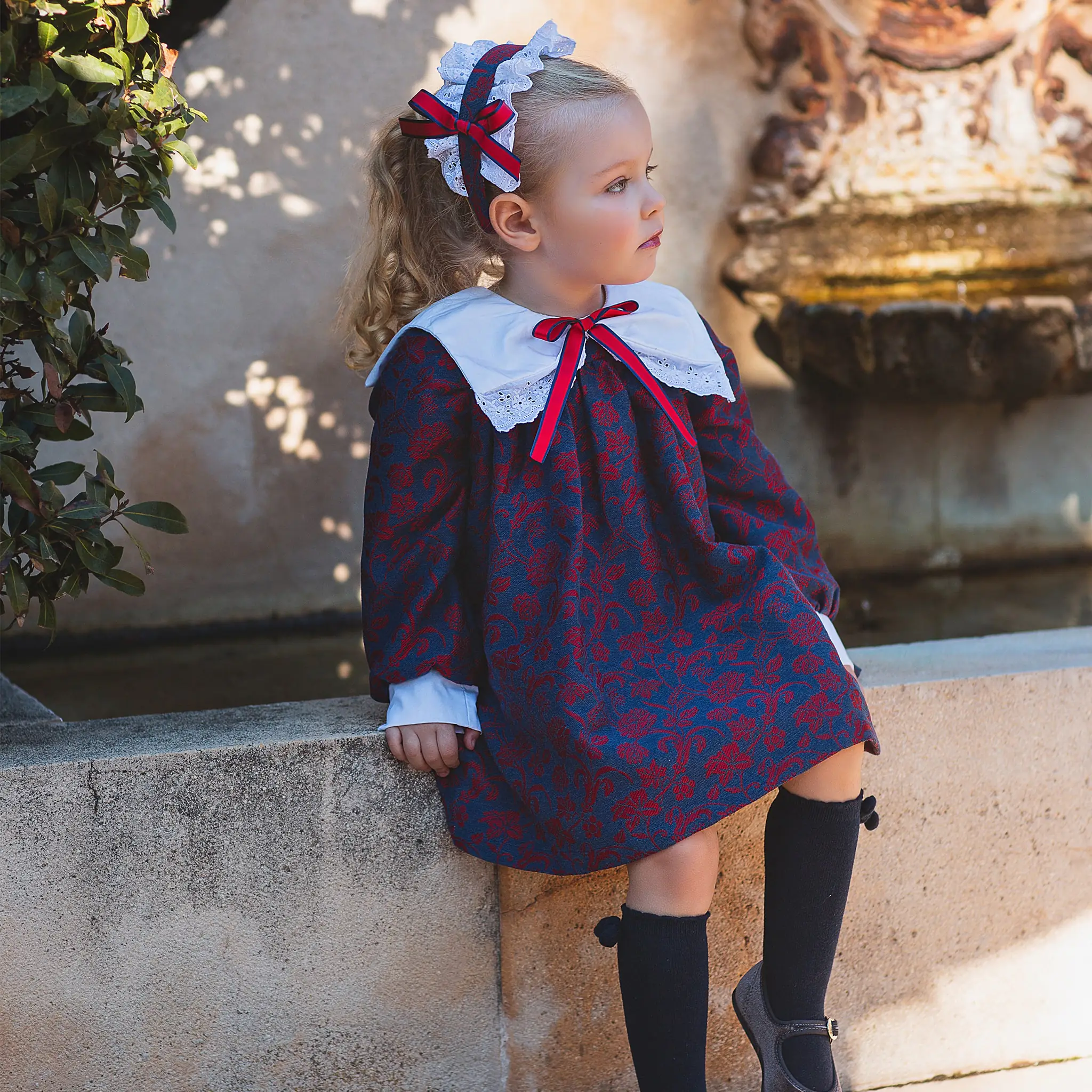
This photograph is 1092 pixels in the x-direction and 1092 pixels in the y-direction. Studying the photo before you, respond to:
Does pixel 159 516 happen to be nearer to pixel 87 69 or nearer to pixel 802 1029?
pixel 87 69

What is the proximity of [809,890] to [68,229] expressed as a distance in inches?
42.8

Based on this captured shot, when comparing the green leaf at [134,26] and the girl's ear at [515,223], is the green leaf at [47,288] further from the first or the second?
the girl's ear at [515,223]

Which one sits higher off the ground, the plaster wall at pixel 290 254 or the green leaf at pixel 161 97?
the green leaf at pixel 161 97

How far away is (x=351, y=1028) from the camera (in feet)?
4.98

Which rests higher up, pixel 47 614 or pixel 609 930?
pixel 47 614

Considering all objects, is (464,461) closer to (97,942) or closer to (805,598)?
(805,598)

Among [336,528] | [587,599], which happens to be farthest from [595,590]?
[336,528]

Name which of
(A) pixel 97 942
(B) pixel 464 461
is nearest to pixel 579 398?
(B) pixel 464 461

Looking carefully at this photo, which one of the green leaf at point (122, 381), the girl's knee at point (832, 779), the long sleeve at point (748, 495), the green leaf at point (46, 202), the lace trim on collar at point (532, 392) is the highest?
the green leaf at point (46, 202)

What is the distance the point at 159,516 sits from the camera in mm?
1524

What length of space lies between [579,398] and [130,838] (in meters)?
0.72

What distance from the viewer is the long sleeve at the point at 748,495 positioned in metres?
1.60

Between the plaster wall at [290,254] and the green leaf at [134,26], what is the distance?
208 cm

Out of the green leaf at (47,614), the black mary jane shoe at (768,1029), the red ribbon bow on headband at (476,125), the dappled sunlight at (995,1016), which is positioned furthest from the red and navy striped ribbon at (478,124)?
the dappled sunlight at (995,1016)
